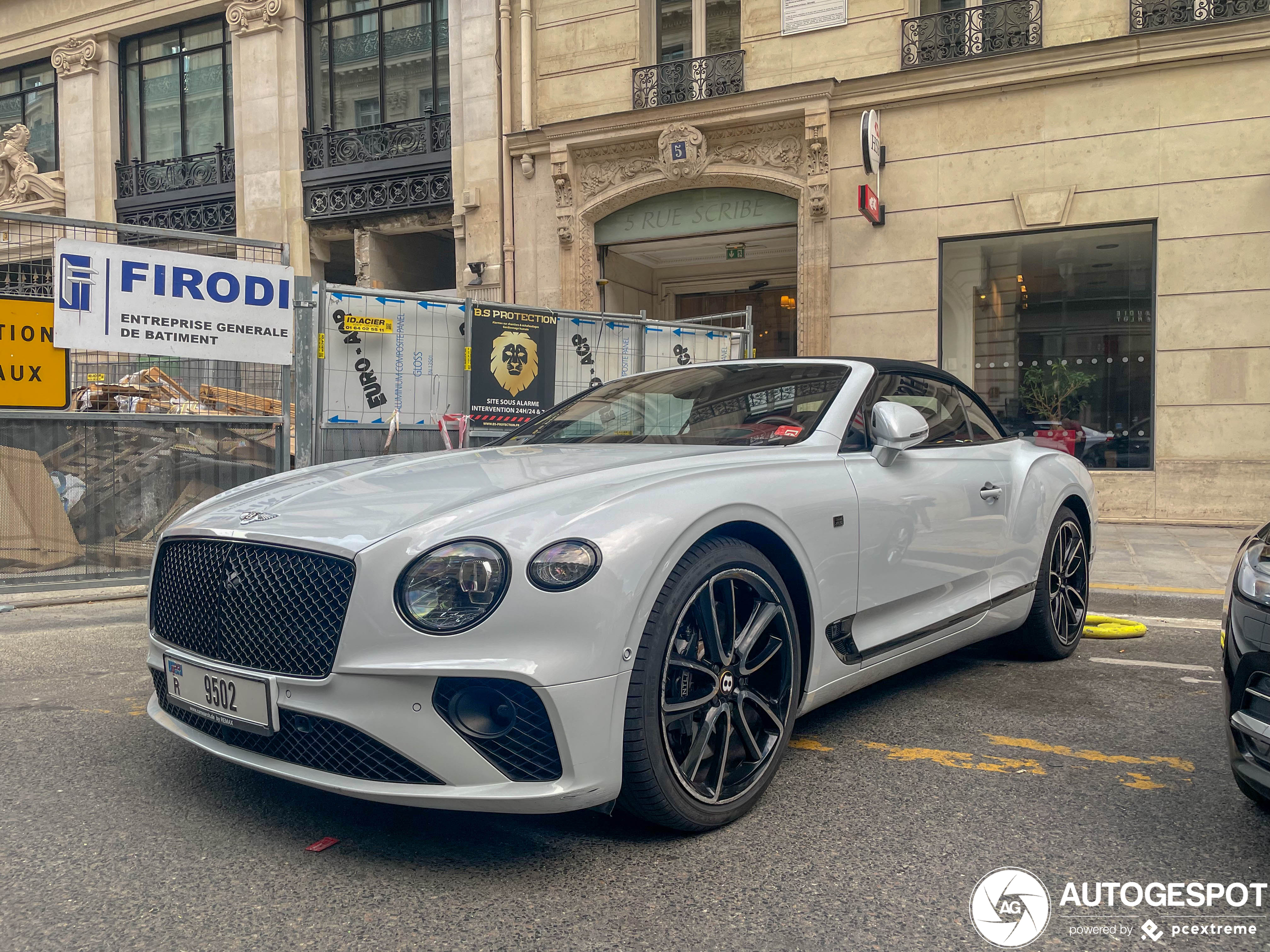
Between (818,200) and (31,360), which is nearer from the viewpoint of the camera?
(31,360)

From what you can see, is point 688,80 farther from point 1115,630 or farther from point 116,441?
point 1115,630

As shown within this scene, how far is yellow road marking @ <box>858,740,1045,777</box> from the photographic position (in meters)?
3.24

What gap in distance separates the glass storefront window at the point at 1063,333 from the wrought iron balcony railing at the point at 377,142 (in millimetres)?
8098

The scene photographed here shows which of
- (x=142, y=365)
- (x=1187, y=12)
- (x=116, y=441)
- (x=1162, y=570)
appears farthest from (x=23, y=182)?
(x=1162, y=570)

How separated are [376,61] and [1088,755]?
16.2m

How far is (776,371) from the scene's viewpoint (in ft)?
12.9

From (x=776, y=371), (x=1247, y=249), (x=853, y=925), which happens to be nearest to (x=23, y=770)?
(x=853, y=925)

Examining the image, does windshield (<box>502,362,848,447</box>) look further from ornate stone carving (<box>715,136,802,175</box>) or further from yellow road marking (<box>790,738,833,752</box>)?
ornate stone carving (<box>715,136,802,175</box>)

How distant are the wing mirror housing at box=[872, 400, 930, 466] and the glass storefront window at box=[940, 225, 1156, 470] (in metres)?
9.38

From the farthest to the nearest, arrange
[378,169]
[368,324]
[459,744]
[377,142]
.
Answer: [377,142] → [378,169] → [368,324] → [459,744]

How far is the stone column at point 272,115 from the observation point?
16.7 meters

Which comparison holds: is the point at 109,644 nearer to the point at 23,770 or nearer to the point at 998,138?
the point at 23,770

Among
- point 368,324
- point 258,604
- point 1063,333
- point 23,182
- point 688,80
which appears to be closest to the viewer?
point 258,604

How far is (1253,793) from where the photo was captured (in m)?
2.59
